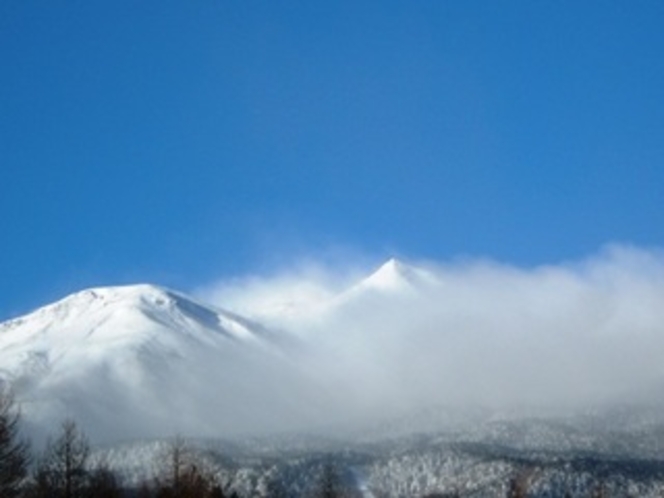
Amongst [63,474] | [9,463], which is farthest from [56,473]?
[9,463]

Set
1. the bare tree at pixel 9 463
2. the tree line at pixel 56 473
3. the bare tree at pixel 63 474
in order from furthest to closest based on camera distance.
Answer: the bare tree at pixel 63 474 < the tree line at pixel 56 473 < the bare tree at pixel 9 463

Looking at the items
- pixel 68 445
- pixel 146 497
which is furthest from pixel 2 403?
pixel 146 497

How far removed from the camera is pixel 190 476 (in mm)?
69000

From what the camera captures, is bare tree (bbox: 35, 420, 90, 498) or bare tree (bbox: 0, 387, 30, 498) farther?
bare tree (bbox: 35, 420, 90, 498)

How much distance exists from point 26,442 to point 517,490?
45.6 meters

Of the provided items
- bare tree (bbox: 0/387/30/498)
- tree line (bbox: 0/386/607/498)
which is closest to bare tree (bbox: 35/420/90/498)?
tree line (bbox: 0/386/607/498)

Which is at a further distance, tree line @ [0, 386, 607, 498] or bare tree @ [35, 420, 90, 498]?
bare tree @ [35, 420, 90, 498]

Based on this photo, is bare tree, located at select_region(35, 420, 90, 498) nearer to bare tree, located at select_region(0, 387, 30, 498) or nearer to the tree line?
the tree line

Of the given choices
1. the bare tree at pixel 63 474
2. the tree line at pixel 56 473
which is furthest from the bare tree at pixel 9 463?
the bare tree at pixel 63 474

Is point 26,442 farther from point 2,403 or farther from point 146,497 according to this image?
point 146,497

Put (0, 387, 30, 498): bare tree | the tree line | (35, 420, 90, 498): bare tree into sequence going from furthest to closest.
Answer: (35, 420, 90, 498): bare tree, the tree line, (0, 387, 30, 498): bare tree

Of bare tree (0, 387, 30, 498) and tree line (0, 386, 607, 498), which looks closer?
bare tree (0, 387, 30, 498)

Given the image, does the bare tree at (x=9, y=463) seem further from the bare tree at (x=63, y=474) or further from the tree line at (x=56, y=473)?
the bare tree at (x=63, y=474)

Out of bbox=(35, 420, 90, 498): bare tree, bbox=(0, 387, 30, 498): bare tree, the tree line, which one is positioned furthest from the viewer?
bbox=(35, 420, 90, 498): bare tree
